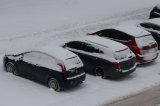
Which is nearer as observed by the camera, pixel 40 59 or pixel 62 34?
pixel 40 59

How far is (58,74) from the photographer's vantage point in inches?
768

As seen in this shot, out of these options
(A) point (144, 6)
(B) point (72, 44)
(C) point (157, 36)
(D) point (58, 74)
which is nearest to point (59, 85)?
(D) point (58, 74)

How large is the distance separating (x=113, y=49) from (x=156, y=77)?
8.07 feet

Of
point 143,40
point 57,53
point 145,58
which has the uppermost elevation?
point 57,53

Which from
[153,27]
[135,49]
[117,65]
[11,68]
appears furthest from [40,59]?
[153,27]

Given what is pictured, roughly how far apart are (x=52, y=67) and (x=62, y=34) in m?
8.16

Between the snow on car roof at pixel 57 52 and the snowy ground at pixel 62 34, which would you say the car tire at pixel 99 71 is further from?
the snow on car roof at pixel 57 52

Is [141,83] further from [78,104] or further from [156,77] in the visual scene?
[78,104]

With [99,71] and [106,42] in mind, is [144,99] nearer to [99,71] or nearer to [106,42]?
[99,71]

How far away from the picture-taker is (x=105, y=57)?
21359 millimetres

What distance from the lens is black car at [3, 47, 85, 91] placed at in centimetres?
1955

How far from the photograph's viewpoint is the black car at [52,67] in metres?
19.5

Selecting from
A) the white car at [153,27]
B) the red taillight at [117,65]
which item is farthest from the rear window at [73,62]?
the white car at [153,27]

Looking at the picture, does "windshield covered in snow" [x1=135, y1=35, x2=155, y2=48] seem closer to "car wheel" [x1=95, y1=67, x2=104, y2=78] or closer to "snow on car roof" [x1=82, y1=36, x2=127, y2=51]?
"snow on car roof" [x1=82, y1=36, x2=127, y2=51]
